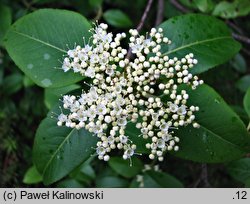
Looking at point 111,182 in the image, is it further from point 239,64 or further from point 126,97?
point 239,64

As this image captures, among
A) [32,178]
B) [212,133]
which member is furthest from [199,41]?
[32,178]

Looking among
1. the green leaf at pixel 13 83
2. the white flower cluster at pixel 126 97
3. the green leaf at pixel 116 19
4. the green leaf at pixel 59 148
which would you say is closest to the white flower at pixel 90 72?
the white flower cluster at pixel 126 97

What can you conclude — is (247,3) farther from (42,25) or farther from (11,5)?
(11,5)

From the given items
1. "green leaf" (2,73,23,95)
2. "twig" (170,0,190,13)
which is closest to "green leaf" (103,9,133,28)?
"twig" (170,0,190,13)

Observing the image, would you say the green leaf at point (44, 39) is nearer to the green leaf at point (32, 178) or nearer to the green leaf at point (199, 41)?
the green leaf at point (199, 41)

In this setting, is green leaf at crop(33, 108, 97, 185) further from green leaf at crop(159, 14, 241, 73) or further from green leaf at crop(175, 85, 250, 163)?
green leaf at crop(159, 14, 241, 73)

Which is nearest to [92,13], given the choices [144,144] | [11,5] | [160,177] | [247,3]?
[11,5]

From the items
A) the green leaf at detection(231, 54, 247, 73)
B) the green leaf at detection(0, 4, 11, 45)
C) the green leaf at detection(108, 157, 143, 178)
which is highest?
the green leaf at detection(0, 4, 11, 45)
